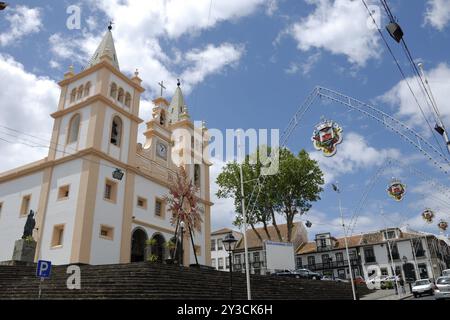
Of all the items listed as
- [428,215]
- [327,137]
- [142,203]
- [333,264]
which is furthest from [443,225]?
[333,264]

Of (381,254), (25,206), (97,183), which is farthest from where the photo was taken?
(381,254)

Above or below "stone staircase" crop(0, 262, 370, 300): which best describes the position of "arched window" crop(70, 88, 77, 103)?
above

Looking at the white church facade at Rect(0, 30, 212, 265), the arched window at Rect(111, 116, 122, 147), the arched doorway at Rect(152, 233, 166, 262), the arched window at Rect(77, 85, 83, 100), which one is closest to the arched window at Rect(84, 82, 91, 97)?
the white church facade at Rect(0, 30, 212, 265)

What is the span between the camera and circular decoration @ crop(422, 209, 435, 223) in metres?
29.2

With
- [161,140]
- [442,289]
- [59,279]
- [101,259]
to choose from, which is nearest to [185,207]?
[161,140]

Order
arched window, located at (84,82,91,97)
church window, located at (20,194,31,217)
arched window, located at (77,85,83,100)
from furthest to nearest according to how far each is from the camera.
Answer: arched window, located at (77,85,83,100) → arched window, located at (84,82,91,97) → church window, located at (20,194,31,217)

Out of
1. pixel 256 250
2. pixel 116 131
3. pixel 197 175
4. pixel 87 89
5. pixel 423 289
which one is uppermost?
pixel 87 89

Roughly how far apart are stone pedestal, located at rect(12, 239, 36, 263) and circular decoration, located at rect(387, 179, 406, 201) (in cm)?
2376

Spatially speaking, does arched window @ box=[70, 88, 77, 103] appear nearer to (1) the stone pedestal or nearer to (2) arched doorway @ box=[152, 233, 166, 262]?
(1) the stone pedestal

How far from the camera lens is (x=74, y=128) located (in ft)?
101

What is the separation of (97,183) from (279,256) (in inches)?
739

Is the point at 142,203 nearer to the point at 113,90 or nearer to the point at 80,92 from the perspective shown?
the point at 113,90

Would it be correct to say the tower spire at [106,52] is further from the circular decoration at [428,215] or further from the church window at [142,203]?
the circular decoration at [428,215]

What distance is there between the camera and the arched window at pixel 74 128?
3023 cm
